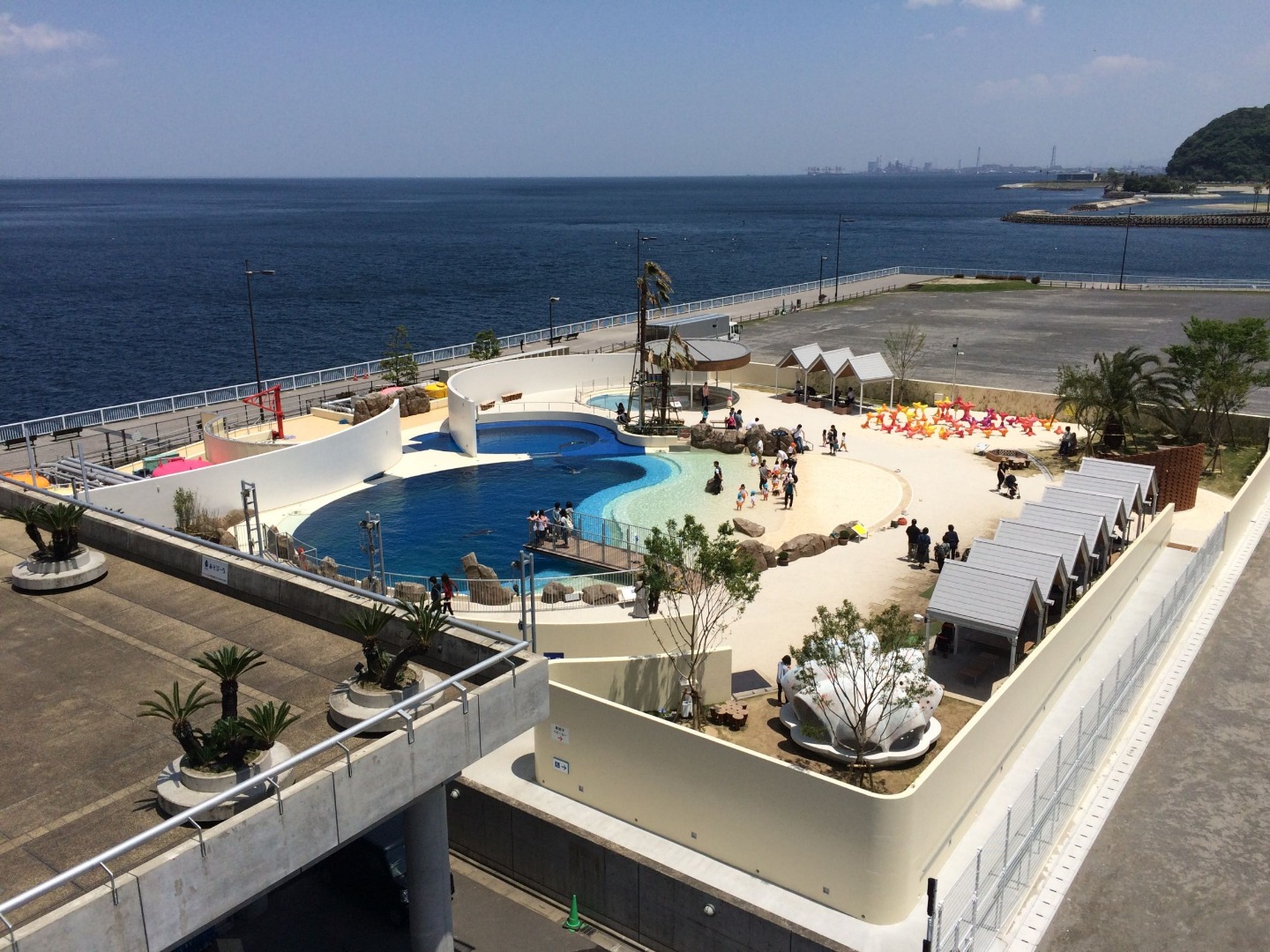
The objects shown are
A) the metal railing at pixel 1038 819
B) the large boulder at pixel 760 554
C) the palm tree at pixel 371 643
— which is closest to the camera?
the palm tree at pixel 371 643

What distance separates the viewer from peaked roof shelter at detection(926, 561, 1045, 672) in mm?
20500

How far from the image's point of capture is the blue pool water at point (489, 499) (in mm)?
28844

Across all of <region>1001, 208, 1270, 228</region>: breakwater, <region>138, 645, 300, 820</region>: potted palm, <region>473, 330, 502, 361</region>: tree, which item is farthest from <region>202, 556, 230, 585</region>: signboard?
<region>1001, 208, 1270, 228</region>: breakwater

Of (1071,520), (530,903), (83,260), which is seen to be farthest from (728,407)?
(83,260)

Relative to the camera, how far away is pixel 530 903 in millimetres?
17688

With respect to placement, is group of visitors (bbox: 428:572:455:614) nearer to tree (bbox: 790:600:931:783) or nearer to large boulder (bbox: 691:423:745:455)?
tree (bbox: 790:600:931:783)

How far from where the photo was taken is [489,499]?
34.2 meters

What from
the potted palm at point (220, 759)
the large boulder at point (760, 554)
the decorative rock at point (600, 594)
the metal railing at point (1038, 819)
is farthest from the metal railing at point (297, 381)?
the metal railing at point (1038, 819)

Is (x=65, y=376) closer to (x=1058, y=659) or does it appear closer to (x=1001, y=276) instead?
(x=1058, y=659)

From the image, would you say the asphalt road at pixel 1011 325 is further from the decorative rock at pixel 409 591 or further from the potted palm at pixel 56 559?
the potted palm at pixel 56 559

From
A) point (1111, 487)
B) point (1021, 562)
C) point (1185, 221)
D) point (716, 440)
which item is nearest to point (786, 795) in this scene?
point (1021, 562)

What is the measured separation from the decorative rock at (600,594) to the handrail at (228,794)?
1016cm

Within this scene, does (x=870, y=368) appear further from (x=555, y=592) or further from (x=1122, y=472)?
(x=555, y=592)

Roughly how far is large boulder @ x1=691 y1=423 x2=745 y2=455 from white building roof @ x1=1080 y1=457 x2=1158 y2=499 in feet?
44.1
